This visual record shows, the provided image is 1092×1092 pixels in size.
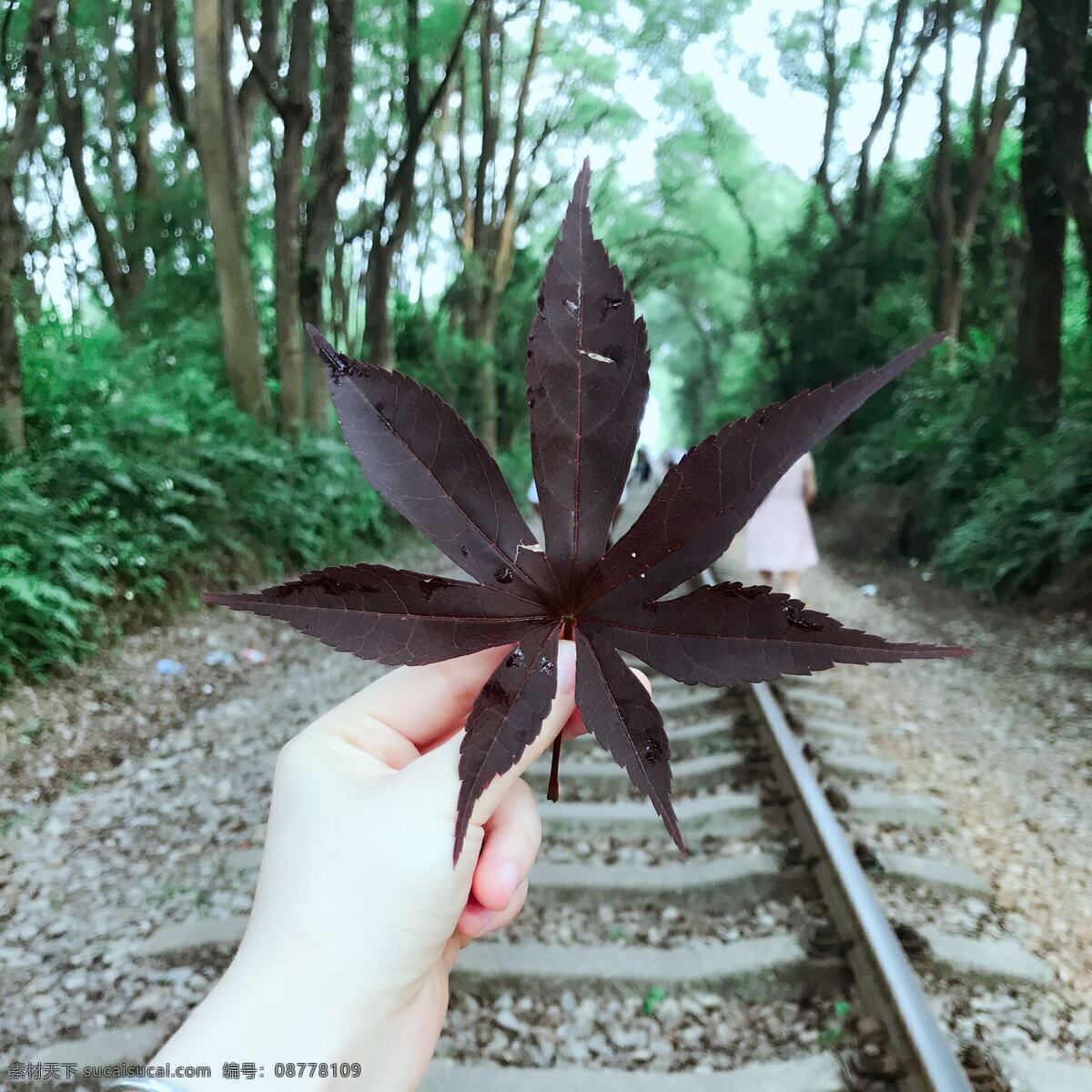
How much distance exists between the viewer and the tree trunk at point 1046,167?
24.3ft

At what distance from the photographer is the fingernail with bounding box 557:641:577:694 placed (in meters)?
0.92

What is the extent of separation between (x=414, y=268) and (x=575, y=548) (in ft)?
61.2

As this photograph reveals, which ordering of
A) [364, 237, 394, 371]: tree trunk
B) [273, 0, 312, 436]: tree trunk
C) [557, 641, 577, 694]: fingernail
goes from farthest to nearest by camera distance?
[364, 237, 394, 371]: tree trunk, [273, 0, 312, 436]: tree trunk, [557, 641, 577, 694]: fingernail

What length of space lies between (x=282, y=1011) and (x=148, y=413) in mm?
6801

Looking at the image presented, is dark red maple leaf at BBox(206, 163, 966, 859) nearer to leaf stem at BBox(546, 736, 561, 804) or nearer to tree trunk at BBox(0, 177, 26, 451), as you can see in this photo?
leaf stem at BBox(546, 736, 561, 804)

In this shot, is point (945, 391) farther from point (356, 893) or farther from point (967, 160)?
point (356, 893)

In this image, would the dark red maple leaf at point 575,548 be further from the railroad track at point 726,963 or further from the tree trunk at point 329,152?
the tree trunk at point 329,152

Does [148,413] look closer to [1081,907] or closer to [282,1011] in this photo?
[282,1011]

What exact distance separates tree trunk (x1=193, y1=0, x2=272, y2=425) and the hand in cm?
827

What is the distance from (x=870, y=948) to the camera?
2.37 m

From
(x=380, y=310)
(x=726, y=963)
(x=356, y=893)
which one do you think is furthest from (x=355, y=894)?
(x=380, y=310)

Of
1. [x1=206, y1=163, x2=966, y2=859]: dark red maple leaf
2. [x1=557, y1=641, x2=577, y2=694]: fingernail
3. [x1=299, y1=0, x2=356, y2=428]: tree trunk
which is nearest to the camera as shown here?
[x1=206, y1=163, x2=966, y2=859]: dark red maple leaf

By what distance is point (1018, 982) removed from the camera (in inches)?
96.5

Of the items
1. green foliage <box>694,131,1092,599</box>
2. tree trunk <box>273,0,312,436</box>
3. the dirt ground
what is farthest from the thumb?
tree trunk <box>273,0,312,436</box>
